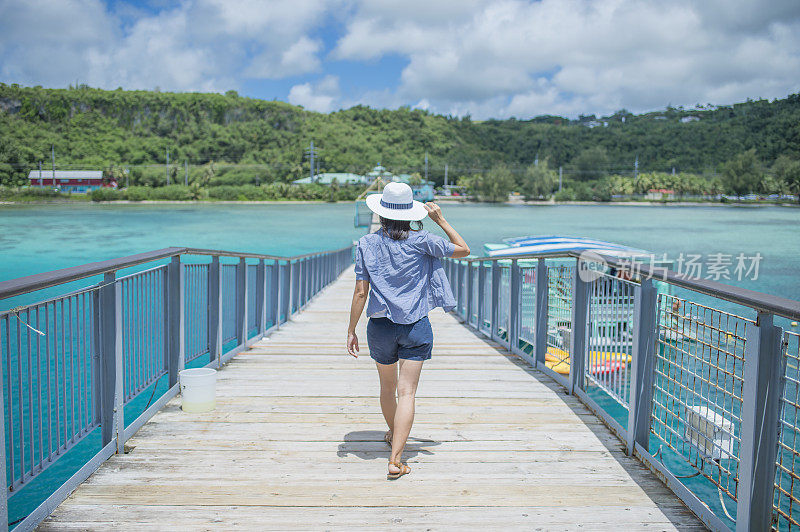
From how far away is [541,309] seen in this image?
17.7ft

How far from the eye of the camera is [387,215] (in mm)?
3033

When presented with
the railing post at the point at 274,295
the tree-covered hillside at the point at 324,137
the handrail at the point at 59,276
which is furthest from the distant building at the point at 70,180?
the handrail at the point at 59,276

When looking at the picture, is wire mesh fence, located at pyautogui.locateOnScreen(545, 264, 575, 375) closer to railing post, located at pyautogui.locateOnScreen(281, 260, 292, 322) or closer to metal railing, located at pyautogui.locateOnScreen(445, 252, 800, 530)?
metal railing, located at pyautogui.locateOnScreen(445, 252, 800, 530)

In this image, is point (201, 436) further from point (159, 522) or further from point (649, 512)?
point (649, 512)

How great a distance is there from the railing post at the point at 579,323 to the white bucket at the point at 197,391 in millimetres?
2438

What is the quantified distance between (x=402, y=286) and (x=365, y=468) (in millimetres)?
933

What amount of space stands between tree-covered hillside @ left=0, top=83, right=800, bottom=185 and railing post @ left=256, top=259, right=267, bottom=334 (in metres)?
123

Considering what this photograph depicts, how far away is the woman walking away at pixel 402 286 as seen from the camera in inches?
120

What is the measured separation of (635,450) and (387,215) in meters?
1.80

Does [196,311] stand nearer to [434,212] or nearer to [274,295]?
[434,212]

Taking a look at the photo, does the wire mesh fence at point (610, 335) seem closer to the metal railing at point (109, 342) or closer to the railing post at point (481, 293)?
the metal railing at point (109, 342)

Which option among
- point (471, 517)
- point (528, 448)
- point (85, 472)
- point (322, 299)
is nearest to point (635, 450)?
point (528, 448)

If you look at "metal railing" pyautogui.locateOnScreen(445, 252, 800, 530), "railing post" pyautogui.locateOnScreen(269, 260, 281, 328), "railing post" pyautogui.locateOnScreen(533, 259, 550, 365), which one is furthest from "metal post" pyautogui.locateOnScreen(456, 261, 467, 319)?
"railing post" pyautogui.locateOnScreen(533, 259, 550, 365)

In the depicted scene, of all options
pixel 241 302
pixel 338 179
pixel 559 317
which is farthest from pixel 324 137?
pixel 559 317
